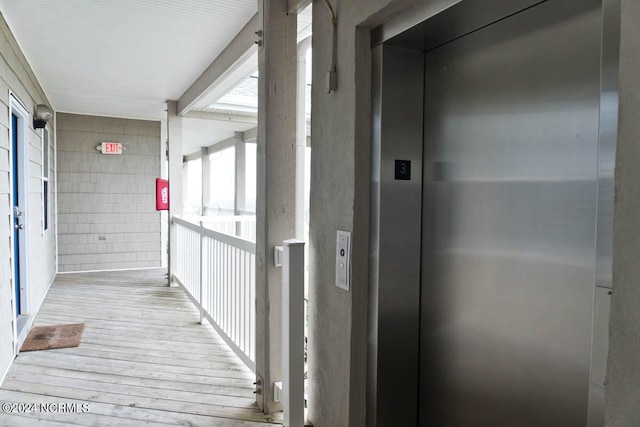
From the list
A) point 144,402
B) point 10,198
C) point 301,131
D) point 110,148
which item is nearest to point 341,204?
point 301,131

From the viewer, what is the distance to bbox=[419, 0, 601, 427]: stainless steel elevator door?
1.23m

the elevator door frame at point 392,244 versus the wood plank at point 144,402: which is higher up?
the elevator door frame at point 392,244

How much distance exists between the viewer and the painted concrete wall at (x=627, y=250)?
81cm

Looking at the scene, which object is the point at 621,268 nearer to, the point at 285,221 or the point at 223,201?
the point at 285,221

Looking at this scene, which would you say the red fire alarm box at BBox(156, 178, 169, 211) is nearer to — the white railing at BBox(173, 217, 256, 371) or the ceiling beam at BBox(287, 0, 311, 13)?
the white railing at BBox(173, 217, 256, 371)

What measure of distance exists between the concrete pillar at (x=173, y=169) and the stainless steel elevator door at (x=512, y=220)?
512 cm

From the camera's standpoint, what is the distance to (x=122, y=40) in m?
3.75

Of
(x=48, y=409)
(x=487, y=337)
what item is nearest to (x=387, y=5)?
(x=487, y=337)

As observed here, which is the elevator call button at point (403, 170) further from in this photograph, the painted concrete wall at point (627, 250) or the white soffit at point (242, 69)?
the white soffit at point (242, 69)

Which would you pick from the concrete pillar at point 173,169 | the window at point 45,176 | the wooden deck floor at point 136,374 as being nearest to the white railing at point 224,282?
the wooden deck floor at point 136,374

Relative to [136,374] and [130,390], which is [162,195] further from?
[130,390]

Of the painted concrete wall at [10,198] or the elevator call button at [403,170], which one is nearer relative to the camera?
the elevator call button at [403,170]

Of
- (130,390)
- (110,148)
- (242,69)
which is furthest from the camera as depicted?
(110,148)

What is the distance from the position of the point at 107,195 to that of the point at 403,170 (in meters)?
6.86
